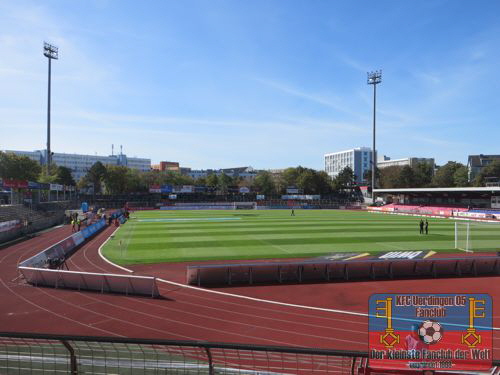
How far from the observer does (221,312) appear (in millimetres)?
14523

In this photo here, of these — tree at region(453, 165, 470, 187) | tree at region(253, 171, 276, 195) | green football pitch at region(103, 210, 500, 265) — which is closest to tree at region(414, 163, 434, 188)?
tree at region(453, 165, 470, 187)

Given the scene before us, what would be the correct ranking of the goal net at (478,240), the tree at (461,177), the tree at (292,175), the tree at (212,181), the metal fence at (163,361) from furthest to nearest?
the tree at (212,181) → the tree at (292,175) → the tree at (461,177) → the goal net at (478,240) → the metal fence at (163,361)

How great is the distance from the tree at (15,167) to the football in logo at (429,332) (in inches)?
3268

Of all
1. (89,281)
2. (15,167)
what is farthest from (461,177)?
(89,281)

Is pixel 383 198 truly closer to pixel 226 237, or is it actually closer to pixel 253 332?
pixel 226 237

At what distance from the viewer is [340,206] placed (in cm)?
9719

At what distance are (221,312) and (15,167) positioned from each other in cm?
7408

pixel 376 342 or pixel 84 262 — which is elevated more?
pixel 376 342

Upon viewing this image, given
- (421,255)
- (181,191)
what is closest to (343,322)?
(421,255)

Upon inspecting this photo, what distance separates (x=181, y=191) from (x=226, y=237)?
63090 millimetres

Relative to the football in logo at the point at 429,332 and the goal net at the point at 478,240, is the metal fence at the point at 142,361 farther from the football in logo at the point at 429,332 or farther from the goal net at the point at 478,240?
the goal net at the point at 478,240

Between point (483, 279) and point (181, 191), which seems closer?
point (483, 279)

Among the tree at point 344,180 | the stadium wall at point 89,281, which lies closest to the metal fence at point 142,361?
the stadium wall at point 89,281

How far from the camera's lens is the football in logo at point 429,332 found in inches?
197
